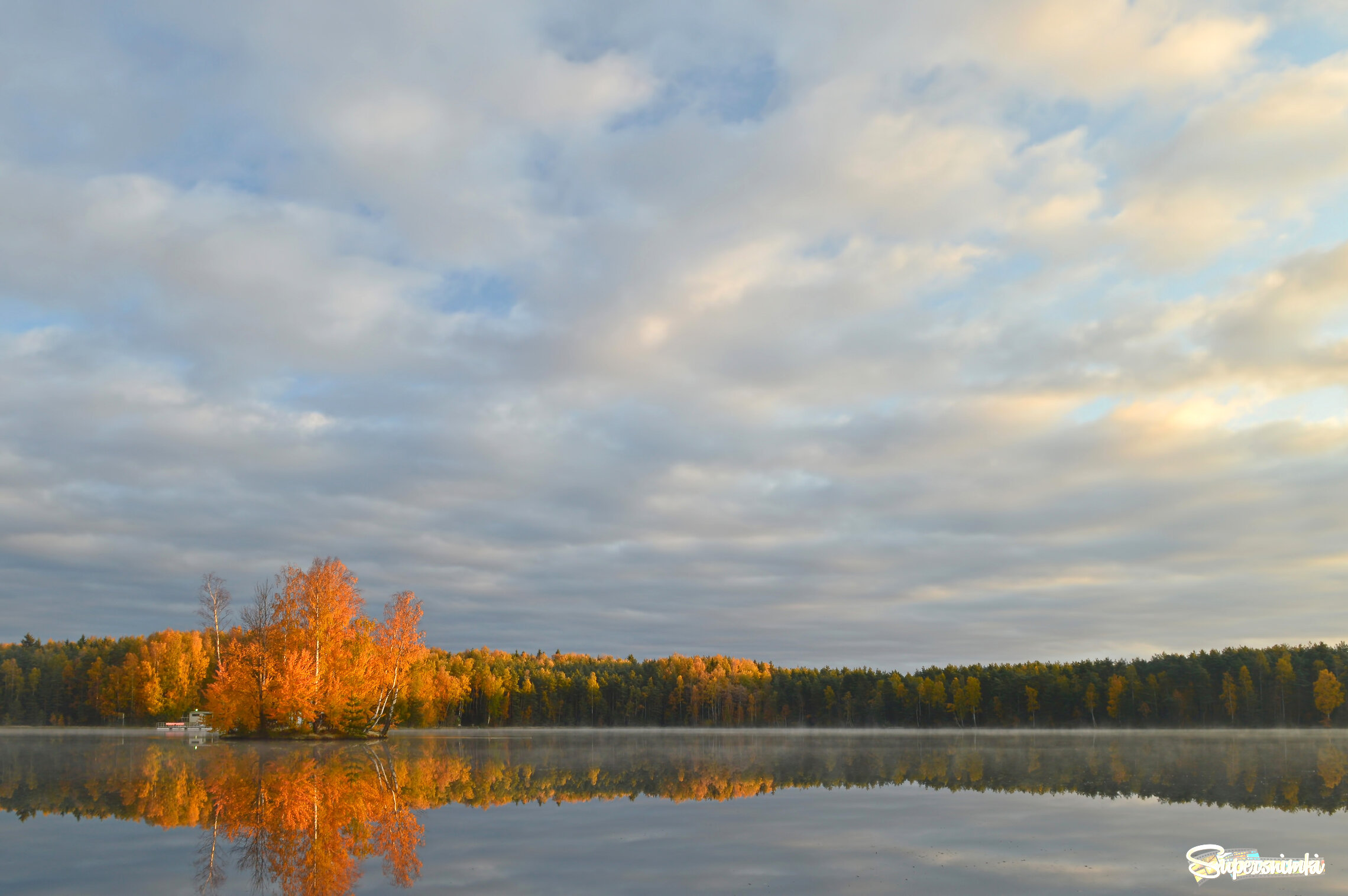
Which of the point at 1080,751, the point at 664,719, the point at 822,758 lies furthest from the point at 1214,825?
the point at 664,719

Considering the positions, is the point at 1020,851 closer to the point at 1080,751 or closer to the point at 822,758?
Result: the point at 822,758

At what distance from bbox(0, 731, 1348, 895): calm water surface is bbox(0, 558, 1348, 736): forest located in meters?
26.3

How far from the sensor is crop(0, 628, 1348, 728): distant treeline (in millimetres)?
127188

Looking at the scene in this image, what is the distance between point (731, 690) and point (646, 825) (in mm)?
153118

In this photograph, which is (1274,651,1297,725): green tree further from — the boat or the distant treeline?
the boat

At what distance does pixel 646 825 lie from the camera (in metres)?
21.3

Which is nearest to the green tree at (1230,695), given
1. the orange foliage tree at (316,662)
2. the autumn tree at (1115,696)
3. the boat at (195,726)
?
the autumn tree at (1115,696)

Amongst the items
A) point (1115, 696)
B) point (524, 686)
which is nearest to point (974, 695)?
point (1115, 696)

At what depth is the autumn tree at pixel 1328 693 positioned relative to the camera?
126938 mm

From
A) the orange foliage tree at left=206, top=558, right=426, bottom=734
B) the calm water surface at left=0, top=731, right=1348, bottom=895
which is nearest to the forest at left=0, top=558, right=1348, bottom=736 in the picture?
the orange foliage tree at left=206, top=558, right=426, bottom=734

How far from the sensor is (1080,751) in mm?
57781

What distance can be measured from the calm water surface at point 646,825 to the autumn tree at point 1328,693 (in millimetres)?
105088

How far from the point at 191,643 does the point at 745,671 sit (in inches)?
4103

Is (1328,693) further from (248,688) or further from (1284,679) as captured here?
(248,688)
